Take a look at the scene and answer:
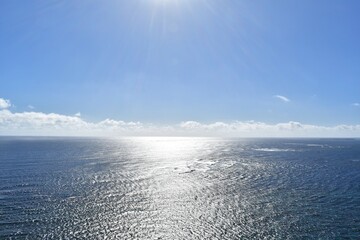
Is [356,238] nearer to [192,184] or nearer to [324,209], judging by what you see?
[324,209]

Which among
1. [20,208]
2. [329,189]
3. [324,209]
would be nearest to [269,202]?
[324,209]

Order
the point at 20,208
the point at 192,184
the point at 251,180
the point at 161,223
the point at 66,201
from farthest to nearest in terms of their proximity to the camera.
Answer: the point at 251,180 → the point at 192,184 → the point at 66,201 → the point at 20,208 → the point at 161,223

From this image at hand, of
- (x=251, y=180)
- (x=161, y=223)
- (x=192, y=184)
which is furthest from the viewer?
(x=251, y=180)

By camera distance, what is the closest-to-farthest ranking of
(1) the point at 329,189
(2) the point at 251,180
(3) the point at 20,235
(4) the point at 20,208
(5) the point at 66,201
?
(3) the point at 20,235, (4) the point at 20,208, (5) the point at 66,201, (1) the point at 329,189, (2) the point at 251,180

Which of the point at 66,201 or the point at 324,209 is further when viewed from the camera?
the point at 66,201

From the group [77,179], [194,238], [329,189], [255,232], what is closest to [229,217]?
[255,232]

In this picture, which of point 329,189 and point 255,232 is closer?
point 255,232

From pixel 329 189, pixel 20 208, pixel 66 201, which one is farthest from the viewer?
pixel 329 189

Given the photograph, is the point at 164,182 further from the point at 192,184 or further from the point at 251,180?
the point at 251,180
